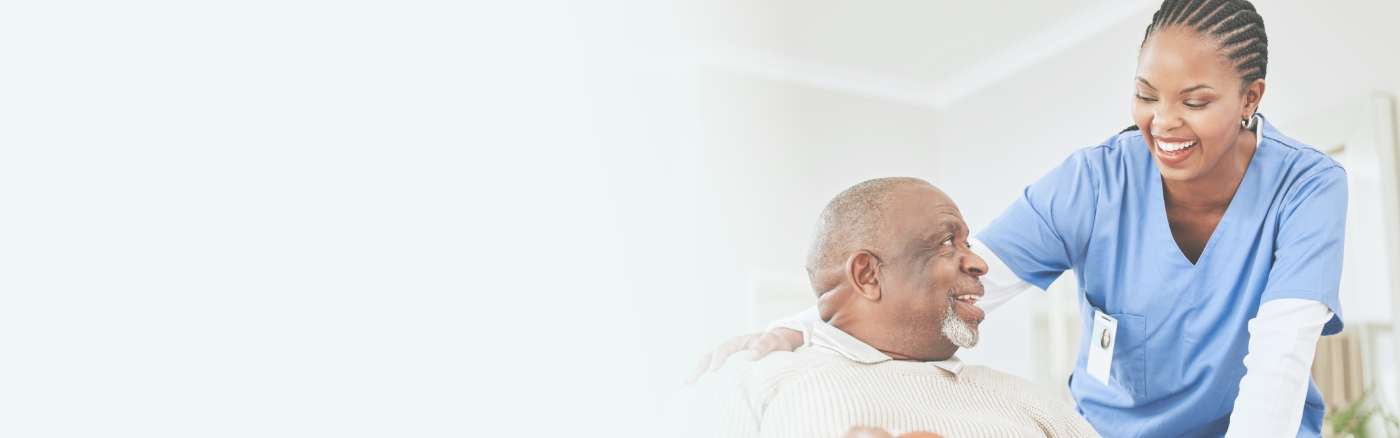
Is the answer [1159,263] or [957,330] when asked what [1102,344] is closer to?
[1159,263]

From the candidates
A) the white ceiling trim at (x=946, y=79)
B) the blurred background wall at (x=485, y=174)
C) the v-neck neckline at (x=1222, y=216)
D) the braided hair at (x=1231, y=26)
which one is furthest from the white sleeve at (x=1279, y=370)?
the white ceiling trim at (x=946, y=79)

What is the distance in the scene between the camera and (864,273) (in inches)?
42.6

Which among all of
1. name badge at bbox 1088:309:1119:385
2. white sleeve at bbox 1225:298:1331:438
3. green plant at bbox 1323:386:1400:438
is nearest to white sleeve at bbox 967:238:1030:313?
name badge at bbox 1088:309:1119:385

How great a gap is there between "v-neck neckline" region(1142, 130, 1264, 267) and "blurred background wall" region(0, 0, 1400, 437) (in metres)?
0.78

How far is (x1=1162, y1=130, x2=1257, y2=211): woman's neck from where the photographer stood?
115 cm

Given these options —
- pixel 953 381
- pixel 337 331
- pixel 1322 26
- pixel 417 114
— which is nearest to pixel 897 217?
pixel 953 381

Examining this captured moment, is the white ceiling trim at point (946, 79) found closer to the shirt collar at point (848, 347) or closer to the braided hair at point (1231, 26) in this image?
the braided hair at point (1231, 26)

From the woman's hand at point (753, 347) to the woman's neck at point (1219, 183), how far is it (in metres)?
0.55

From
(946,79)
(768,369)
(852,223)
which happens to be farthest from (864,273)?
(946,79)

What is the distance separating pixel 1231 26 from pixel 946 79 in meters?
3.19

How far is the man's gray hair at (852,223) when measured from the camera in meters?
1.08

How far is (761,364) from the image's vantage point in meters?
1.02

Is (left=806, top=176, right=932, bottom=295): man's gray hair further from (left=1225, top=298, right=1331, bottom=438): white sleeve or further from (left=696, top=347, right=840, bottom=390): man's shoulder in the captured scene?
(left=1225, top=298, right=1331, bottom=438): white sleeve

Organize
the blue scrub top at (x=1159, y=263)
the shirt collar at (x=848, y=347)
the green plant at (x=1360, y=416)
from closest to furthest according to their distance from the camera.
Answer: the shirt collar at (x=848, y=347), the blue scrub top at (x=1159, y=263), the green plant at (x=1360, y=416)
